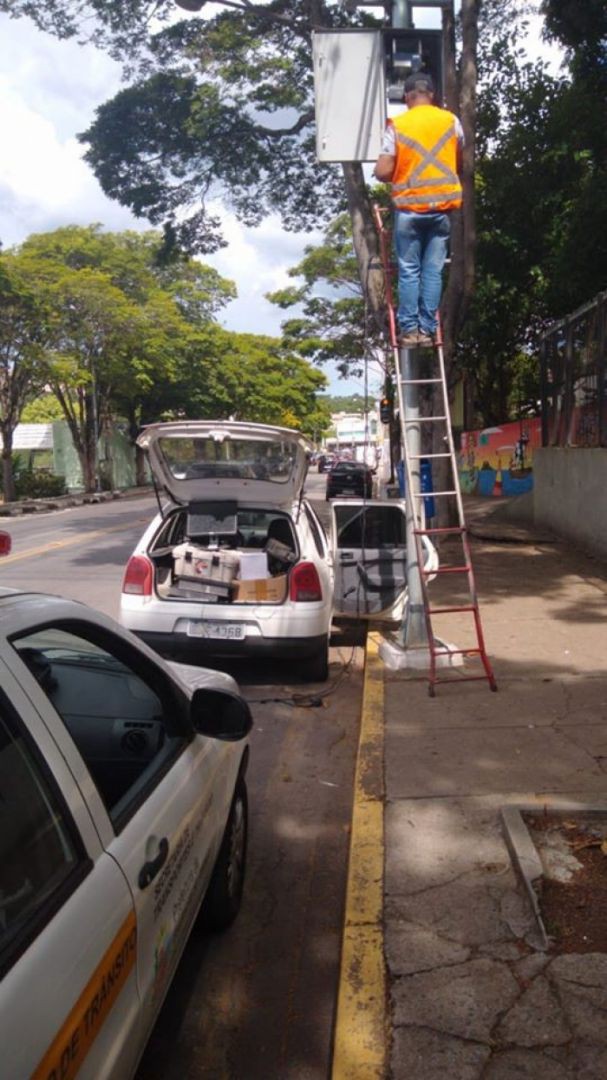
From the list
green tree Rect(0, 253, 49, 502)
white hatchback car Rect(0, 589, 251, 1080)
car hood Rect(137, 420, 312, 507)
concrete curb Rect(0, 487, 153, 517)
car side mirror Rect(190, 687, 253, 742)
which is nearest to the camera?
white hatchback car Rect(0, 589, 251, 1080)

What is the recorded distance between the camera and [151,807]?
235 cm

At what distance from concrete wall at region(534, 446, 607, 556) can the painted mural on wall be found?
234 inches

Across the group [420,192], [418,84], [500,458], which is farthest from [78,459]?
[420,192]

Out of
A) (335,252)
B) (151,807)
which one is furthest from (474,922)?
(335,252)

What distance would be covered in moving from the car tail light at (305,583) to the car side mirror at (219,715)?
3500mm

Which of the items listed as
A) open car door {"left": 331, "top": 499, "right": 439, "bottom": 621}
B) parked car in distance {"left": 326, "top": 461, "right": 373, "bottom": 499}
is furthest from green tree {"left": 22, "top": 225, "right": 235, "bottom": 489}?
open car door {"left": 331, "top": 499, "right": 439, "bottom": 621}

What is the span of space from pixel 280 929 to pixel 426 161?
5296mm

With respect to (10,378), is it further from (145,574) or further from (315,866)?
(315,866)

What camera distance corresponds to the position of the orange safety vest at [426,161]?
245 inches

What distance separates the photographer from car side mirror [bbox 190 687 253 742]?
9.07 ft

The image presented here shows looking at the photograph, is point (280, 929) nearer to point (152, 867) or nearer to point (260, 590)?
point (152, 867)

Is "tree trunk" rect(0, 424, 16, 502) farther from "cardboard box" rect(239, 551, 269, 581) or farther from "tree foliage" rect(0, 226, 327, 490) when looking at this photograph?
"cardboard box" rect(239, 551, 269, 581)

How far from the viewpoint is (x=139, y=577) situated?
6531 millimetres

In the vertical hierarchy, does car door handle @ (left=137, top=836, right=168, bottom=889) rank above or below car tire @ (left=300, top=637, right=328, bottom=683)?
above
